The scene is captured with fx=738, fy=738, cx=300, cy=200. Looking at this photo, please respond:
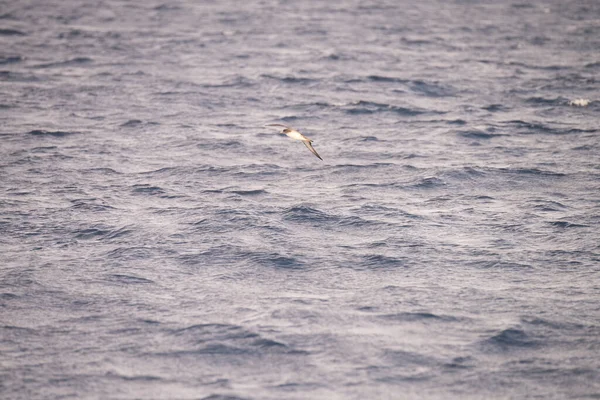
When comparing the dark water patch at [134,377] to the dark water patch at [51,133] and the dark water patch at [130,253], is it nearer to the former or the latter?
the dark water patch at [130,253]

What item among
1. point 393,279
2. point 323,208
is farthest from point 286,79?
point 393,279

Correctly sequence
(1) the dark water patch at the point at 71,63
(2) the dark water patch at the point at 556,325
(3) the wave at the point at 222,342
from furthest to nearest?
(1) the dark water patch at the point at 71,63
(2) the dark water patch at the point at 556,325
(3) the wave at the point at 222,342

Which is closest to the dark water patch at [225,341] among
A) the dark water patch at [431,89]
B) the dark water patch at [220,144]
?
the dark water patch at [220,144]

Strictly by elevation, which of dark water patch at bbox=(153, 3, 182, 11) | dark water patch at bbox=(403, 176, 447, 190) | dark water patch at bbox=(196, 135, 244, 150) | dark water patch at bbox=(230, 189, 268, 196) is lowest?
dark water patch at bbox=(230, 189, 268, 196)

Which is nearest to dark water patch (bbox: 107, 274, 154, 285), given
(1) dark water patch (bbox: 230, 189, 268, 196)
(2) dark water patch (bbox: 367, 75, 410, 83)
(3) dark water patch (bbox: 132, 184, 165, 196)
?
(3) dark water patch (bbox: 132, 184, 165, 196)

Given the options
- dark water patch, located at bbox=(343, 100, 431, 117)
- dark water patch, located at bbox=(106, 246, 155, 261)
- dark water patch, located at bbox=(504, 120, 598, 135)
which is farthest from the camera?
dark water patch, located at bbox=(343, 100, 431, 117)

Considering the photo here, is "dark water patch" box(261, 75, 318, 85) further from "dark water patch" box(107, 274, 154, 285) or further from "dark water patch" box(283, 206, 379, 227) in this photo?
"dark water patch" box(107, 274, 154, 285)
